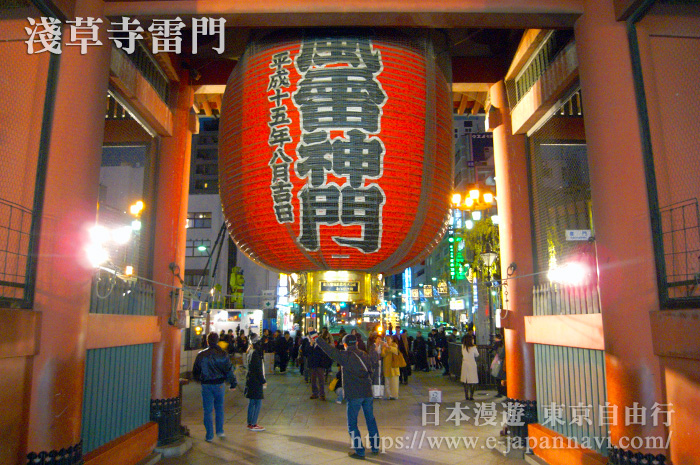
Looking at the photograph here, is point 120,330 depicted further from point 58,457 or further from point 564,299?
point 564,299

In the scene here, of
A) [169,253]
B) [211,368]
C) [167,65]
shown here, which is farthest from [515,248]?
[167,65]

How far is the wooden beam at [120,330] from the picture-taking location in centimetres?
546

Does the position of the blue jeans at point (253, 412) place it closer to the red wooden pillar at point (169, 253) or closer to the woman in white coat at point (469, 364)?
the red wooden pillar at point (169, 253)

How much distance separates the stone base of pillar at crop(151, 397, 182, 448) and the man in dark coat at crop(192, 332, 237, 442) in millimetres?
543

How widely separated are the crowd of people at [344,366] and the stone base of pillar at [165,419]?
1.88ft

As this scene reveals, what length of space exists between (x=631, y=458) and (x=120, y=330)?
17.9 ft

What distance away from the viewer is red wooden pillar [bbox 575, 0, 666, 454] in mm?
4207

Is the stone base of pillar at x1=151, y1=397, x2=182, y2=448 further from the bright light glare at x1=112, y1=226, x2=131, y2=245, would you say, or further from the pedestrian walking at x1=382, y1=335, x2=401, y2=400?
the pedestrian walking at x1=382, y1=335, x2=401, y2=400

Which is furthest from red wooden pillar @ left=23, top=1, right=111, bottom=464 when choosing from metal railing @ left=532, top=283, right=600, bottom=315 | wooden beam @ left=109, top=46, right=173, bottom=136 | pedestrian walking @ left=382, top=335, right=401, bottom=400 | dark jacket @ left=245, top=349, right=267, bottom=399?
pedestrian walking @ left=382, top=335, right=401, bottom=400

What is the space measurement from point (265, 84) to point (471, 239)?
22.7 m

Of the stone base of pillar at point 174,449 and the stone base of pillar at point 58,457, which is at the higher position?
the stone base of pillar at point 58,457

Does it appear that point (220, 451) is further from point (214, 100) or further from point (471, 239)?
point (471, 239)

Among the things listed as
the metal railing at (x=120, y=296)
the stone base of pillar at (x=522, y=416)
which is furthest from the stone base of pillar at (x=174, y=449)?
the stone base of pillar at (x=522, y=416)

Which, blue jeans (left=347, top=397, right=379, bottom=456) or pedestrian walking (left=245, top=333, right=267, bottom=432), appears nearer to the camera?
blue jeans (left=347, top=397, right=379, bottom=456)
